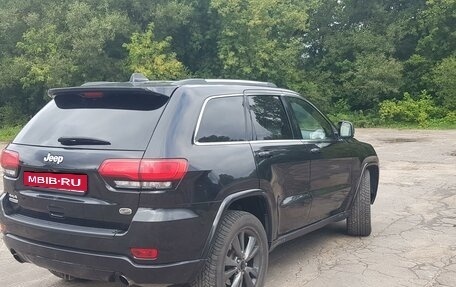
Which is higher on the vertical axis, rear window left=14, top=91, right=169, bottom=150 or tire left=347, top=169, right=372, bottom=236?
rear window left=14, top=91, right=169, bottom=150

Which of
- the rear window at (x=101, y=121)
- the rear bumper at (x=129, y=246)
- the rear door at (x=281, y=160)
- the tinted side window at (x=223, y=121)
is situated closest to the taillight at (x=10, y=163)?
the rear window at (x=101, y=121)

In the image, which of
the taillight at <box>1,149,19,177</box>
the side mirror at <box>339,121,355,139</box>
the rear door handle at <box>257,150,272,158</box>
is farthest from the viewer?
the side mirror at <box>339,121,355,139</box>

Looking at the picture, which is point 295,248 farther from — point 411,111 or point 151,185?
point 411,111

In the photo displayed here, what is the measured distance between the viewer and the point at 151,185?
121 inches

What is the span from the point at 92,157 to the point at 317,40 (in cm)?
2965

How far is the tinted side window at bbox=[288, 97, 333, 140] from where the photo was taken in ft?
15.5

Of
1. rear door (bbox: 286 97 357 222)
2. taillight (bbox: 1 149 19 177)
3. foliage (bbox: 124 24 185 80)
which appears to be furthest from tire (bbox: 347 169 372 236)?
foliage (bbox: 124 24 185 80)

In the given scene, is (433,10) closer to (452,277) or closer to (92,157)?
(452,277)

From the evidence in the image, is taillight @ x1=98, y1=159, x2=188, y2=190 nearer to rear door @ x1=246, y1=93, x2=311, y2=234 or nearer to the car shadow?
rear door @ x1=246, y1=93, x2=311, y2=234

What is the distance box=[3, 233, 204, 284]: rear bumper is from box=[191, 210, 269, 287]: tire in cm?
13

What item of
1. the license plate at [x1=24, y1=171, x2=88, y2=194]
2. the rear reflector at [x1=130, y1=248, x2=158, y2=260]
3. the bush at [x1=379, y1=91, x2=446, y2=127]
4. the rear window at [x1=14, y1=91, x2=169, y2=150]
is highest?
the rear window at [x1=14, y1=91, x2=169, y2=150]

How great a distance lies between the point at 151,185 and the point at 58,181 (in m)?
0.74

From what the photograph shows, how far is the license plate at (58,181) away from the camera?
324 cm

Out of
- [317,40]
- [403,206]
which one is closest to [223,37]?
[317,40]
